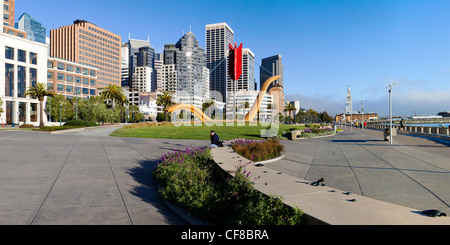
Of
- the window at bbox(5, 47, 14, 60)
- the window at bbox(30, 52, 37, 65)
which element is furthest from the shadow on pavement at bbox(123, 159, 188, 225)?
the window at bbox(30, 52, 37, 65)

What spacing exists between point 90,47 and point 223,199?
17661 cm

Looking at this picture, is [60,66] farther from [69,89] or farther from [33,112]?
[33,112]

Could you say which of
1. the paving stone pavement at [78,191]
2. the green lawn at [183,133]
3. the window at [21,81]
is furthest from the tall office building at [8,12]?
the paving stone pavement at [78,191]

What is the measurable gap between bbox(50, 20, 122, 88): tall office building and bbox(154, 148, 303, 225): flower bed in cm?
16272

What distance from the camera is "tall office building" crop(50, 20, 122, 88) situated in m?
149

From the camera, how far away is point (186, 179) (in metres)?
→ 7.04

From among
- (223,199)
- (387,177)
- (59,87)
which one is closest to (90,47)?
(59,87)

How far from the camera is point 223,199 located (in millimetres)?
5539

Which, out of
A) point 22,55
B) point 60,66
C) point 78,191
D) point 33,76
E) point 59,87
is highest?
point 60,66

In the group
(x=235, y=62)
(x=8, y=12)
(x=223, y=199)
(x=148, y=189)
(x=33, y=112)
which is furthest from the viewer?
(x=8, y=12)

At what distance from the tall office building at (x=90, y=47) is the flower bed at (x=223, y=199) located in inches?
6406

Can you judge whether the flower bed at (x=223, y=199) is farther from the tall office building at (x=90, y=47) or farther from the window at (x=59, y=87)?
the tall office building at (x=90, y=47)

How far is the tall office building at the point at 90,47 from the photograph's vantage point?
149 m
